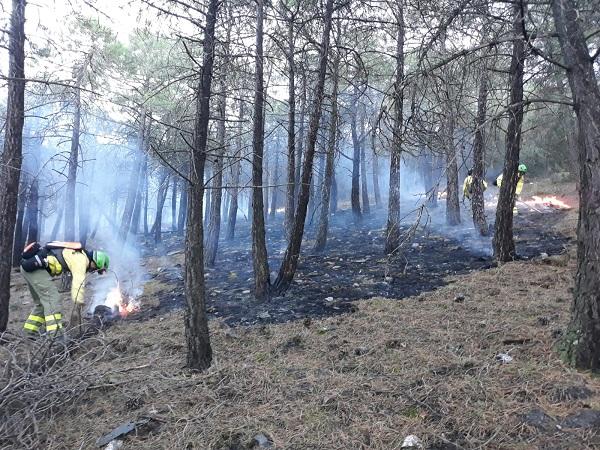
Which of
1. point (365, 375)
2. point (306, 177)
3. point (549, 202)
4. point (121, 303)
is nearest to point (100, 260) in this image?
point (121, 303)

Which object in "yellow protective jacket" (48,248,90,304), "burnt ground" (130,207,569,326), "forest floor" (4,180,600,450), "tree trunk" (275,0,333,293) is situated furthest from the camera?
"tree trunk" (275,0,333,293)

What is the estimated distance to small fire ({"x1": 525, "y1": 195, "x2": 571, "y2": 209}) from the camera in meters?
14.6

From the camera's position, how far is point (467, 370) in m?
3.95

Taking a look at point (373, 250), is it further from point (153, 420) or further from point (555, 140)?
point (555, 140)

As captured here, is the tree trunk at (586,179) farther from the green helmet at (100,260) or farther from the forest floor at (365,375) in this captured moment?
the green helmet at (100,260)

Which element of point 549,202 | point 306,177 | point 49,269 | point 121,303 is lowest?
point 121,303

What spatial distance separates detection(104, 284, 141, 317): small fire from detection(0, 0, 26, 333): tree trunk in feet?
7.80

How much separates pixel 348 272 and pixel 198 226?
18.4 feet

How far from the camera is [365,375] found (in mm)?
4238

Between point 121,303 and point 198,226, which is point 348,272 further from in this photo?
point 198,226

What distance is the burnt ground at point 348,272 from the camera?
752cm

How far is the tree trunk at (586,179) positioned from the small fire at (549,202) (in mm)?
12402

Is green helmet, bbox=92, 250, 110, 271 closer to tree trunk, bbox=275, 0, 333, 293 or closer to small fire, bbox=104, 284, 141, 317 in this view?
small fire, bbox=104, 284, 141, 317

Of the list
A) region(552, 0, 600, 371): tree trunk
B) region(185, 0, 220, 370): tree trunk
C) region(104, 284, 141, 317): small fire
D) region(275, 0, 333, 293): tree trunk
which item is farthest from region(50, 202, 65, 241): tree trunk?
region(552, 0, 600, 371): tree trunk
